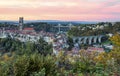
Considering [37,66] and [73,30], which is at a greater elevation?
[37,66]

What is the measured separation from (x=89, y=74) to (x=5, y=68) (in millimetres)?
1256

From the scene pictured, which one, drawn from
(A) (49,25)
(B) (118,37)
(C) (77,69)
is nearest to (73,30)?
(A) (49,25)

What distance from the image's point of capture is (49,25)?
77875mm

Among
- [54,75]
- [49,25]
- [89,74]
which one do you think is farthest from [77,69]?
[49,25]

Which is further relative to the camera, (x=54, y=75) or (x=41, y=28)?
(x=41, y=28)

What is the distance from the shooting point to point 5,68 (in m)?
3.69

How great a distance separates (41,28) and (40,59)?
76.3m

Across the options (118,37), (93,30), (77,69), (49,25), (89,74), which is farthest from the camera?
(49,25)

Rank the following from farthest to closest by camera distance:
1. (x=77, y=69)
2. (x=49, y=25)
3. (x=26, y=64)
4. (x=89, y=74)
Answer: (x=49, y=25) → (x=77, y=69) → (x=89, y=74) → (x=26, y=64)

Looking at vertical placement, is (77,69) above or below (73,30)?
above

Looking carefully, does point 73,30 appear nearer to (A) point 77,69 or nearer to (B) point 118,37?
(B) point 118,37

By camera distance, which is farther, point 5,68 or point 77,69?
point 77,69

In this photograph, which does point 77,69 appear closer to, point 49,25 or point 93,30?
point 93,30

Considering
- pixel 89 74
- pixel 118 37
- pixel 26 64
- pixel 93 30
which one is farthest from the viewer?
pixel 93 30
